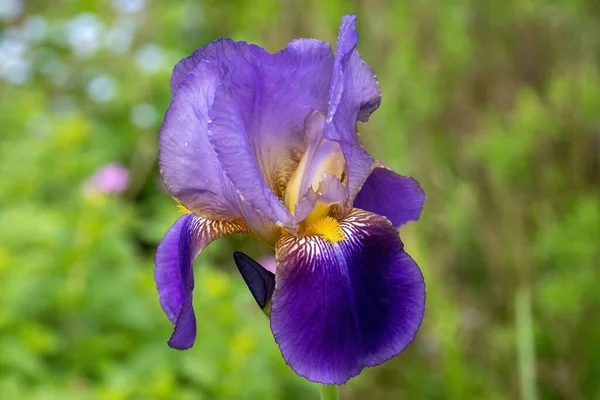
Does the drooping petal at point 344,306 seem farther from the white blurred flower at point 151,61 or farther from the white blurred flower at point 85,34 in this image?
the white blurred flower at point 85,34

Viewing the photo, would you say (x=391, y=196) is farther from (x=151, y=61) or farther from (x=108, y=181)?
(x=151, y=61)

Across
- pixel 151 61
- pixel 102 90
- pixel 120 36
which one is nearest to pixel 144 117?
pixel 102 90

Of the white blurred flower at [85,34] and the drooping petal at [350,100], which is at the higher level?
the drooping petal at [350,100]

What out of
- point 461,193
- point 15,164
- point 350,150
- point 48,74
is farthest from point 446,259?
point 48,74

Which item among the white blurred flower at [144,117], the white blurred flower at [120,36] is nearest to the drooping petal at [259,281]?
the white blurred flower at [144,117]

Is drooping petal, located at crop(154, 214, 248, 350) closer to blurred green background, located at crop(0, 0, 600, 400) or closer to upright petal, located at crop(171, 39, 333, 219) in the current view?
upright petal, located at crop(171, 39, 333, 219)

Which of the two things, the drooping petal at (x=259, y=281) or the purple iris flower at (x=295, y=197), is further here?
the drooping petal at (x=259, y=281)
